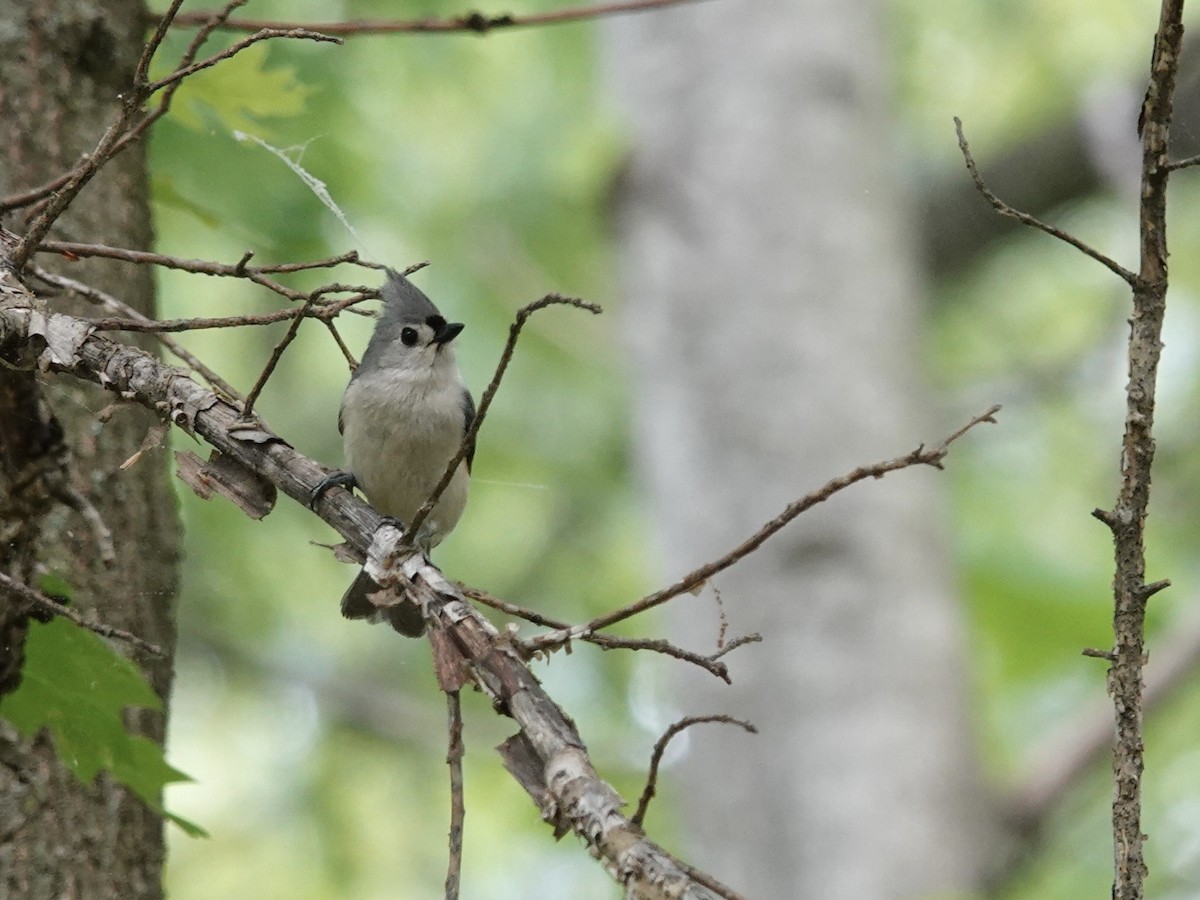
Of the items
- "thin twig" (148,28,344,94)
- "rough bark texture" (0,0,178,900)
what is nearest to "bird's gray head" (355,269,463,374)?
"rough bark texture" (0,0,178,900)

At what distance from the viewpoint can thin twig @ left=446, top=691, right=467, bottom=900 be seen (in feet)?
4.54

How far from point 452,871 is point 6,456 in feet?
2.97

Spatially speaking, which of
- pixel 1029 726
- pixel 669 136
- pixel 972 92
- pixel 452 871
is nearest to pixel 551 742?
pixel 452 871

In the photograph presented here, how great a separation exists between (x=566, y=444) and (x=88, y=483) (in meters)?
5.93

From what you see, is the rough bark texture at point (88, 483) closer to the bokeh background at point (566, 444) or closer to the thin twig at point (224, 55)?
the thin twig at point (224, 55)

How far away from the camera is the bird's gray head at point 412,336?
3.62 metres

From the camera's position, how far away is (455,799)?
142 cm

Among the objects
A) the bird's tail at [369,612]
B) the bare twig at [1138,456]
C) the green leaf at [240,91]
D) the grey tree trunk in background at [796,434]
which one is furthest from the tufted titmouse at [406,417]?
the bare twig at [1138,456]

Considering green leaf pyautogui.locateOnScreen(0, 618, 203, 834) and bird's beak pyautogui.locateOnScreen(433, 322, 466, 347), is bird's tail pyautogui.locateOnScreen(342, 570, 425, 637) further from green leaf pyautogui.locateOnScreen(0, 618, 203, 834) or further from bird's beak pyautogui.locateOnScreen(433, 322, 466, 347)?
bird's beak pyautogui.locateOnScreen(433, 322, 466, 347)

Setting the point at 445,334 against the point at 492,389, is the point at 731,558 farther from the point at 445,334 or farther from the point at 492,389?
the point at 445,334

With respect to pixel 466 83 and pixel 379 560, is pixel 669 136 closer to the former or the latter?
pixel 466 83

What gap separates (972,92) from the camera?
916 centimetres

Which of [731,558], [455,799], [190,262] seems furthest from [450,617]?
[190,262]

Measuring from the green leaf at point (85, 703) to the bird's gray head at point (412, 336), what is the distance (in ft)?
5.41
